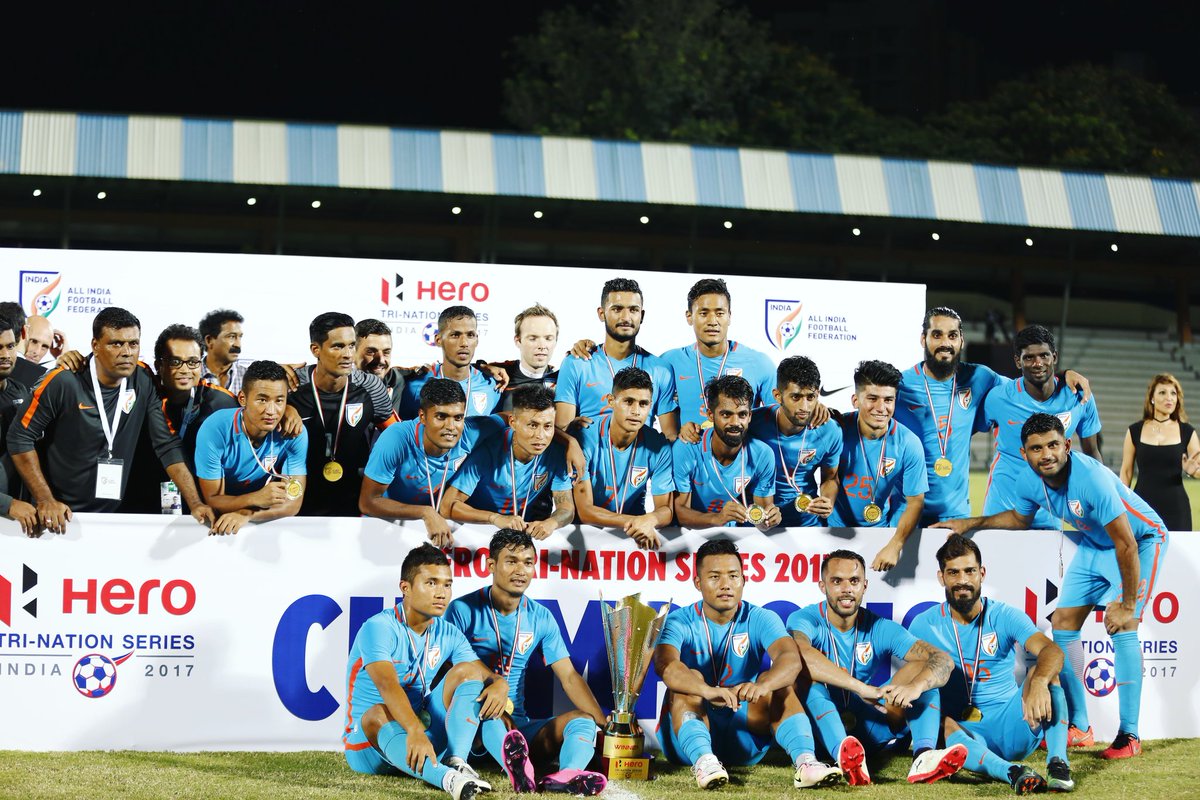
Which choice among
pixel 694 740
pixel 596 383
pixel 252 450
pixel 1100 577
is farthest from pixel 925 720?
pixel 252 450

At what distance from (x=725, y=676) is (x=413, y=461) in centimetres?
212

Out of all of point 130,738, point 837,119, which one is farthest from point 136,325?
point 837,119

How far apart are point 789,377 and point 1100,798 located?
111 inches

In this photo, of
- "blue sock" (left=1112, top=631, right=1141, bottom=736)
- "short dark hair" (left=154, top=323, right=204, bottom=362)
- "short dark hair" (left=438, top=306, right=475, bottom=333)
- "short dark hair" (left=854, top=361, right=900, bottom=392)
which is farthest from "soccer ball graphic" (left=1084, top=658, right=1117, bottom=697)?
"short dark hair" (left=154, top=323, right=204, bottom=362)

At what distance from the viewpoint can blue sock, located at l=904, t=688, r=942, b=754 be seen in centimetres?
660

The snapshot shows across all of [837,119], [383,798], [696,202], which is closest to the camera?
[383,798]

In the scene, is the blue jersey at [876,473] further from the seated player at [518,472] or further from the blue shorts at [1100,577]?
the seated player at [518,472]

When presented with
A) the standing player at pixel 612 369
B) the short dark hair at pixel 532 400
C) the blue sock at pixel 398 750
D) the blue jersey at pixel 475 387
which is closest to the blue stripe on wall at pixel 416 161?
the blue jersey at pixel 475 387

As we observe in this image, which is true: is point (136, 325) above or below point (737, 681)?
above

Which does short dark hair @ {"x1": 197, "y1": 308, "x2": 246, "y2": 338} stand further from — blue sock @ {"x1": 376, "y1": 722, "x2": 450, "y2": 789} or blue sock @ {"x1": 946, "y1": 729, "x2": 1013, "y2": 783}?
blue sock @ {"x1": 946, "y1": 729, "x2": 1013, "y2": 783}

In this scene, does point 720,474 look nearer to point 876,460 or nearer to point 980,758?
point 876,460

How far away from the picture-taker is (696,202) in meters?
23.9

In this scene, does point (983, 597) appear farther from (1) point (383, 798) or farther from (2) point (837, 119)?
(2) point (837, 119)

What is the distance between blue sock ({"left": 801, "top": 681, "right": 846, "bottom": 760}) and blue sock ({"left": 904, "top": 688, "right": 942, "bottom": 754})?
367mm
